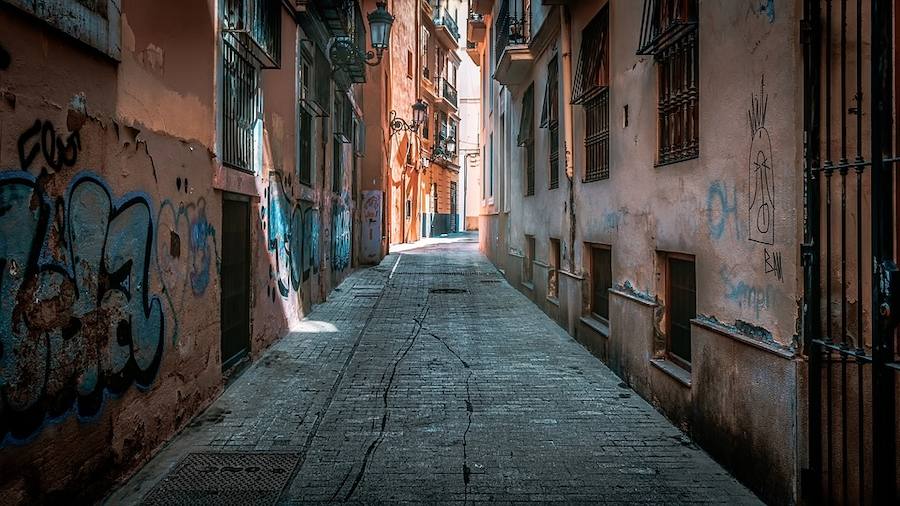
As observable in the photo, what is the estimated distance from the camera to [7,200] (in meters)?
3.15

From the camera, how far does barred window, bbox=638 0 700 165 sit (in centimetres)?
539

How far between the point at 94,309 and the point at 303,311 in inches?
272

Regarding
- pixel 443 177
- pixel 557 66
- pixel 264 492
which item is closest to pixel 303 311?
pixel 557 66

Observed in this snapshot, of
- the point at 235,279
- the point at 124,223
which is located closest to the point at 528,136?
the point at 235,279

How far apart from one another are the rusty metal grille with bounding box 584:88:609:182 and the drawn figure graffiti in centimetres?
354

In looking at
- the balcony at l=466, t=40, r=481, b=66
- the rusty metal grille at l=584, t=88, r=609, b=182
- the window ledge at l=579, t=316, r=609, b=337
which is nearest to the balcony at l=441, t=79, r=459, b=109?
the balcony at l=466, t=40, r=481, b=66

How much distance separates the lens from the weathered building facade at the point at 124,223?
3293 mm

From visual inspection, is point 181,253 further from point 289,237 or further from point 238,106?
point 289,237

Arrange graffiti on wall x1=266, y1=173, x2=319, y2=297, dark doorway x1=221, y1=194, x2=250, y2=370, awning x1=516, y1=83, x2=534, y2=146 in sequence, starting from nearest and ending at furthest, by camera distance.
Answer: dark doorway x1=221, y1=194, x2=250, y2=370, graffiti on wall x1=266, y1=173, x2=319, y2=297, awning x1=516, y1=83, x2=534, y2=146

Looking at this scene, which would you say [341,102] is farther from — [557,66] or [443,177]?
[443,177]

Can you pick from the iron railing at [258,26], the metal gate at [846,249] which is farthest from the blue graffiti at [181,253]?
the metal gate at [846,249]

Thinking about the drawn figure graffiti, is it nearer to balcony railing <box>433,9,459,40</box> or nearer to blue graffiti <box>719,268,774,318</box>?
blue graffiti <box>719,268,774,318</box>

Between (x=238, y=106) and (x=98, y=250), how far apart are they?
3.53 metres

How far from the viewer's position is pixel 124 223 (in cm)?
438
